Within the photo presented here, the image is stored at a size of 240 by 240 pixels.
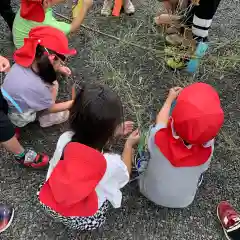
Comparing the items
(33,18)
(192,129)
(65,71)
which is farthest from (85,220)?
(33,18)

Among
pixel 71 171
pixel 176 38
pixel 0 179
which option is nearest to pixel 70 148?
pixel 71 171

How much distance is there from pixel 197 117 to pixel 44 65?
819mm

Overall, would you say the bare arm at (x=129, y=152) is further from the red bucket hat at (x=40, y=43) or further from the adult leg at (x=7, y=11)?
the adult leg at (x=7, y=11)

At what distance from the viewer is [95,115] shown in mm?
1341

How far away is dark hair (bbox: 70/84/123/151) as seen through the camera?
52.8 inches

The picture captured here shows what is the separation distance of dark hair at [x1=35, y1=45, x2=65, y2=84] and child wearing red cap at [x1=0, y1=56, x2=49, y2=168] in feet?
0.54

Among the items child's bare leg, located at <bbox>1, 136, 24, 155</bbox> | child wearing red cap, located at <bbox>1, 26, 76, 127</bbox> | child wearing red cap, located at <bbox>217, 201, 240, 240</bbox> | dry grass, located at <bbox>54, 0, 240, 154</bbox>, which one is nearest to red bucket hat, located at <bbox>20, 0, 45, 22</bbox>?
child wearing red cap, located at <bbox>1, 26, 76, 127</bbox>

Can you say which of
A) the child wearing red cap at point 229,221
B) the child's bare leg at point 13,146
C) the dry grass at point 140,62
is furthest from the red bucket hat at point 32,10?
the child wearing red cap at point 229,221

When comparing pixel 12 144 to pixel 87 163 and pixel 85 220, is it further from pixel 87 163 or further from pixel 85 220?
pixel 87 163

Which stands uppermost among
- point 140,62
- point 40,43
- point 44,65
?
point 40,43

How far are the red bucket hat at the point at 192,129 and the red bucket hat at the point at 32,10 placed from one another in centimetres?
101

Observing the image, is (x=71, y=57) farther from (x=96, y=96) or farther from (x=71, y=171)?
(x=71, y=171)

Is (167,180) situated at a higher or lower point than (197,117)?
lower

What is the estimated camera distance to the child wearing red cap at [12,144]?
1.72 meters
